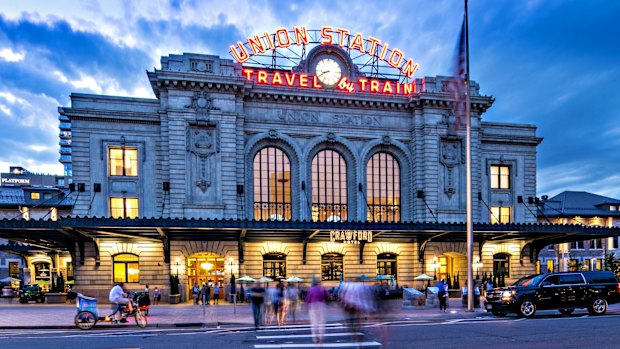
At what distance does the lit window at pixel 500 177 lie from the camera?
40125 millimetres

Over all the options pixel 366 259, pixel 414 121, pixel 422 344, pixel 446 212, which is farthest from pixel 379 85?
pixel 422 344

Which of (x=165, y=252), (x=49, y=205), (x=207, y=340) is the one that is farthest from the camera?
(x=49, y=205)

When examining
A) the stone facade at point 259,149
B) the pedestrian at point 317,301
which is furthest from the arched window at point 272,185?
the pedestrian at point 317,301

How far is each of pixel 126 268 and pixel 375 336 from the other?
24107 millimetres

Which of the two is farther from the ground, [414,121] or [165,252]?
[414,121]

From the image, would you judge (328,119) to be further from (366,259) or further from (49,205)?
(49,205)

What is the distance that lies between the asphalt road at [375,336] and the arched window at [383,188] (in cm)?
1963

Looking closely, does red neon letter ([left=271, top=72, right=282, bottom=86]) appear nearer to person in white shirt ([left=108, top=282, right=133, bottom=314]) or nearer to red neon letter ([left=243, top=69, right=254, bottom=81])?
red neon letter ([left=243, top=69, right=254, bottom=81])

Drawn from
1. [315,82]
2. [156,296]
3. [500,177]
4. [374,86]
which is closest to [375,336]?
[156,296]

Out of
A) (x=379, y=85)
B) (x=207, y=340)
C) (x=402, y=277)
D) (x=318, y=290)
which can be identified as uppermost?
(x=379, y=85)

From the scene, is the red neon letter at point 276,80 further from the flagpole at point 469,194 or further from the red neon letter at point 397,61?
the flagpole at point 469,194

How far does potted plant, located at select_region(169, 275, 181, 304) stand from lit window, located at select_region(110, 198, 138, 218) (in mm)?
6528

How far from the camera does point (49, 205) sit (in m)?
58.1

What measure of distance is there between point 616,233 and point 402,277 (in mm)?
17151
